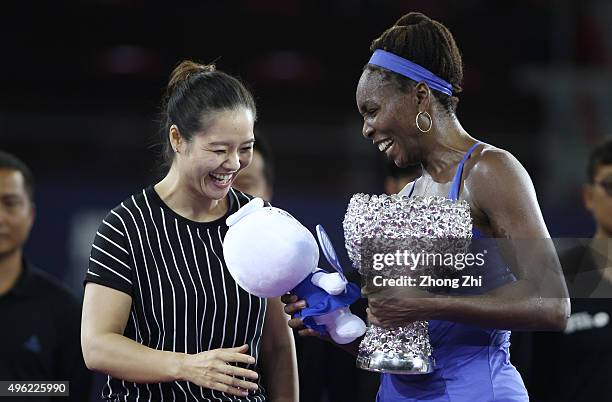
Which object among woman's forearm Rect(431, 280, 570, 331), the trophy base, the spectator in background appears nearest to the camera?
woman's forearm Rect(431, 280, 570, 331)

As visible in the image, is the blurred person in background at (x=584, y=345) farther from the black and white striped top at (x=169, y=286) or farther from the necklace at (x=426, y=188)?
the black and white striped top at (x=169, y=286)

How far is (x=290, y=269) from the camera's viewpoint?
2229 millimetres

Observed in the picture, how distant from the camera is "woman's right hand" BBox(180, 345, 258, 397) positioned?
7.34 ft

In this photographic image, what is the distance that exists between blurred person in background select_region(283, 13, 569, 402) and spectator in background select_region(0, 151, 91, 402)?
1425 millimetres

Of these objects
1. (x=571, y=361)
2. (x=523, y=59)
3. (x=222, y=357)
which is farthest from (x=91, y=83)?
(x=222, y=357)

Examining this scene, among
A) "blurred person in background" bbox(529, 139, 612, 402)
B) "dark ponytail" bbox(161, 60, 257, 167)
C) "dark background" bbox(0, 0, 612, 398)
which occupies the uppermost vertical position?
"dark background" bbox(0, 0, 612, 398)

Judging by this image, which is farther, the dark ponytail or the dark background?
the dark background

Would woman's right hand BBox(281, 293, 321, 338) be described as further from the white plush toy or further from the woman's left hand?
the woman's left hand

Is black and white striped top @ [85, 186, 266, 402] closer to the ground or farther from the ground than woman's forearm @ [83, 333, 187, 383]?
farther from the ground

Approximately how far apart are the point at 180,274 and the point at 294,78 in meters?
5.21

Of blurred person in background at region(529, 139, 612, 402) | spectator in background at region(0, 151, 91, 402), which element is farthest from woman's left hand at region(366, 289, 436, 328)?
spectator in background at region(0, 151, 91, 402)

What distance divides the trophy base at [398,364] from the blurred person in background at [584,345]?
1003 mm

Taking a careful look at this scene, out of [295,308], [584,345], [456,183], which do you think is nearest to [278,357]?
[295,308]

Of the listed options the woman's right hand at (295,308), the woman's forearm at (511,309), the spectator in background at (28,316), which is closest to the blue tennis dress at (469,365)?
the woman's forearm at (511,309)
